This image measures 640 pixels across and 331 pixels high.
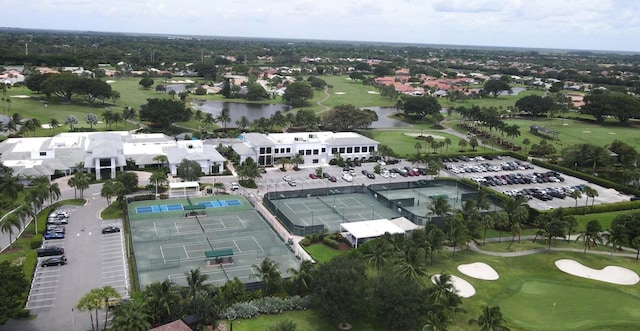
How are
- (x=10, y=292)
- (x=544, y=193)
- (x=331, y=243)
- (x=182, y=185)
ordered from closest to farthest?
(x=10, y=292) → (x=331, y=243) → (x=182, y=185) → (x=544, y=193)

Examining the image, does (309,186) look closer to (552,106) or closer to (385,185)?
(385,185)

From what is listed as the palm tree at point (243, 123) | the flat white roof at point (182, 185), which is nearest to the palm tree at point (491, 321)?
the flat white roof at point (182, 185)

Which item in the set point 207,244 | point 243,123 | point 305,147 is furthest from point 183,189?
point 243,123

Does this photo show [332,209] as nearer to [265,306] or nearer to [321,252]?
[321,252]

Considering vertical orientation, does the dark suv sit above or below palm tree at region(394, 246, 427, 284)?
below

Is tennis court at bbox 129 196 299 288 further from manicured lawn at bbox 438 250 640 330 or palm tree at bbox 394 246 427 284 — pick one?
manicured lawn at bbox 438 250 640 330

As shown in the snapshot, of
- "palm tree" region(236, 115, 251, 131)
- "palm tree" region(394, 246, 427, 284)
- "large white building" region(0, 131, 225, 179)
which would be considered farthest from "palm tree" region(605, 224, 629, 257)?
"palm tree" region(236, 115, 251, 131)
